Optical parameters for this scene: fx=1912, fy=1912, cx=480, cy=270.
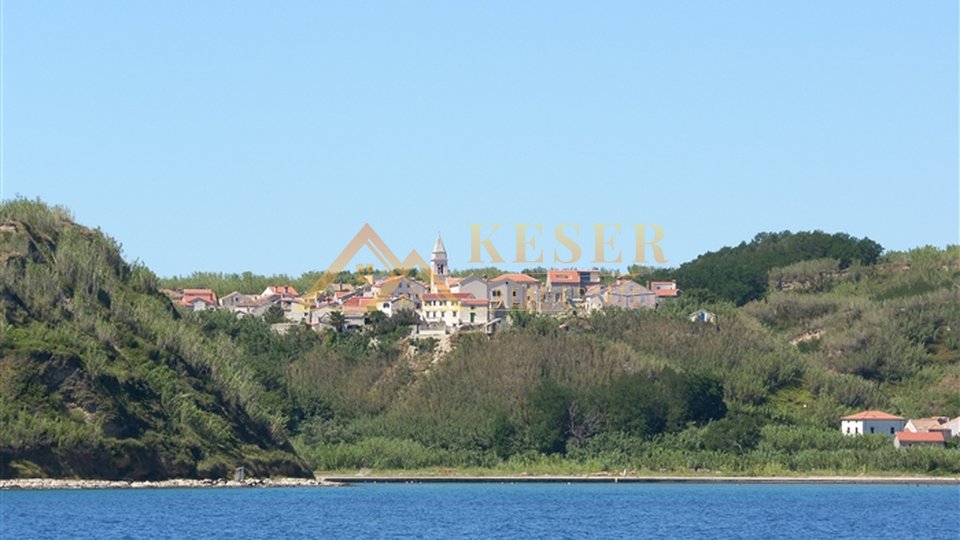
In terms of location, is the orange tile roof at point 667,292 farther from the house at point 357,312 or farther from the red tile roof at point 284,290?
the red tile roof at point 284,290

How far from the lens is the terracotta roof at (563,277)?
171 metres

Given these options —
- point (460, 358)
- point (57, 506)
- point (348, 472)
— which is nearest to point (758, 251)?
point (460, 358)

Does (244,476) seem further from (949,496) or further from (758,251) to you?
(758,251)

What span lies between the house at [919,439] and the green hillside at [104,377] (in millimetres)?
34511

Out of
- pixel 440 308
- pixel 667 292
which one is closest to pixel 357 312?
pixel 440 308

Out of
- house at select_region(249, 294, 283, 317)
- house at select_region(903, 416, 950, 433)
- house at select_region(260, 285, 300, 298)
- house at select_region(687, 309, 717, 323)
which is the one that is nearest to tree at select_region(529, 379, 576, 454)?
house at select_region(903, 416, 950, 433)

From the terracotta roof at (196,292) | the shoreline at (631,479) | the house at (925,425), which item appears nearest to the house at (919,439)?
the house at (925,425)

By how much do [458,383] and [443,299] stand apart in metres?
24.4

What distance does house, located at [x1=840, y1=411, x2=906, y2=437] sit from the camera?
110188 millimetres

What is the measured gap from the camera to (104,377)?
275 feet

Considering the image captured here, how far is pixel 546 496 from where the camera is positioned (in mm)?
88750

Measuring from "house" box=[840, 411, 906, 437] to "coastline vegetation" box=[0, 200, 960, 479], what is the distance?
6.51ft

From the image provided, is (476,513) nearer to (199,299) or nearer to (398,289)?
(398,289)

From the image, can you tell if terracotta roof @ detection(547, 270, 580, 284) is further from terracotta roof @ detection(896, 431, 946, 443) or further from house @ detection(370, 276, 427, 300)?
terracotta roof @ detection(896, 431, 946, 443)
